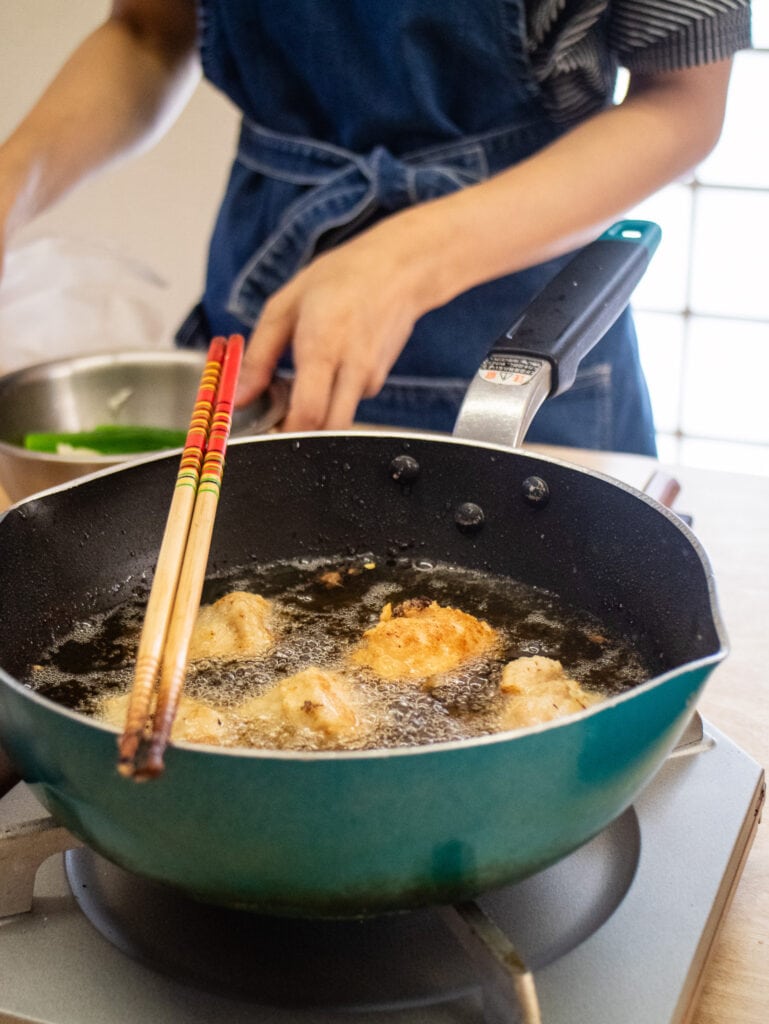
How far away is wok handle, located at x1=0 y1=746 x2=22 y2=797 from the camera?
0.91 meters

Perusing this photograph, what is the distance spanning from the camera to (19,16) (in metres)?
3.61

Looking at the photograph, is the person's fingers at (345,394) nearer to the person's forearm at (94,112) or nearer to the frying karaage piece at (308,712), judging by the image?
the frying karaage piece at (308,712)

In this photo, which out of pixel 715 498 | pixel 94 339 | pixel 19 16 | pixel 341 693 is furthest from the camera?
Answer: pixel 19 16

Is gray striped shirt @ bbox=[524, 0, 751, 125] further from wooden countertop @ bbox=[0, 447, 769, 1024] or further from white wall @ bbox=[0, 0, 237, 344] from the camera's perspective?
white wall @ bbox=[0, 0, 237, 344]

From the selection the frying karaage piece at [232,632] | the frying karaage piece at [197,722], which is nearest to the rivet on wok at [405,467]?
the frying karaage piece at [232,632]

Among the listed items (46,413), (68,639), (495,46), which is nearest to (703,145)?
(495,46)

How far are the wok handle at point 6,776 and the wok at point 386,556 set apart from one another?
0.26ft

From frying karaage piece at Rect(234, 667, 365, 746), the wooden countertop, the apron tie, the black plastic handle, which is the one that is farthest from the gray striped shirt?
frying karaage piece at Rect(234, 667, 365, 746)

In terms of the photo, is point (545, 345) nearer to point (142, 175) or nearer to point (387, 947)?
point (387, 947)

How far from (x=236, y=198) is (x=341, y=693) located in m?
1.18

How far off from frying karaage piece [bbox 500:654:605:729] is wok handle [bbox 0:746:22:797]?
39cm

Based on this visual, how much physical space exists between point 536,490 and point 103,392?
782 millimetres

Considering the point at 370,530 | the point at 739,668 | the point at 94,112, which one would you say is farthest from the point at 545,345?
the point at 94,112

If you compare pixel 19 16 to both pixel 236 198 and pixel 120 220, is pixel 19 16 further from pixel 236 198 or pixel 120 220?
pixel 236 198
